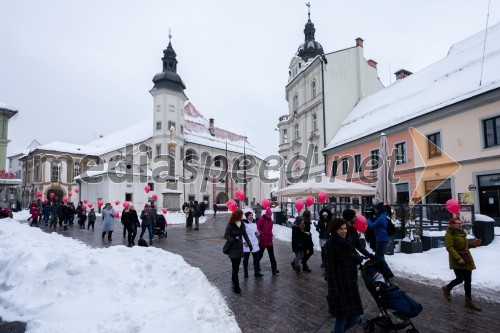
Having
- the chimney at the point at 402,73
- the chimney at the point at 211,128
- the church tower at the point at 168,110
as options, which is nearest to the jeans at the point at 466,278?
the chimney at the point at 402,73

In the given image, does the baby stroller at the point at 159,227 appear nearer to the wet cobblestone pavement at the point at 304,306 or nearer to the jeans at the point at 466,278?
the wet cobblestone pavement at the point at 304,306

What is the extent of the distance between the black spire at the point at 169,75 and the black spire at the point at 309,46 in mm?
18737

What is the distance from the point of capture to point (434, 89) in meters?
20.7

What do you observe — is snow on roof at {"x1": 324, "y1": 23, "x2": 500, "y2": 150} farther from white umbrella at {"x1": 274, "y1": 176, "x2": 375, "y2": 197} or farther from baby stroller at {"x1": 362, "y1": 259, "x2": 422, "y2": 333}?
baby stroller at {"x1": 362, "y1": 259, "x2": 422, "y2": 333}

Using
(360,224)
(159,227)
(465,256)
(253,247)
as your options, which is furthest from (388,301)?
(159,227)

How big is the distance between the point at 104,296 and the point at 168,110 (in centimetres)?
4244

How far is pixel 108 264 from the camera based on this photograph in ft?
22.7

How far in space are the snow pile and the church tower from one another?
38133mm

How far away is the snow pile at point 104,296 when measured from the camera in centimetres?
469

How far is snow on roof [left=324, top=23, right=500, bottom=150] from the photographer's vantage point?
1747 cm

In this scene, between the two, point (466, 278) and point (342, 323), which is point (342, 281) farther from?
point (466, 278)

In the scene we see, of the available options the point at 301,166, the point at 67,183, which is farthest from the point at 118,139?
the point at 301,166

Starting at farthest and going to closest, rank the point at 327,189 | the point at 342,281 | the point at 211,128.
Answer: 1. the point at 211,128
2. the point at 327,189
3. the point at 342,281

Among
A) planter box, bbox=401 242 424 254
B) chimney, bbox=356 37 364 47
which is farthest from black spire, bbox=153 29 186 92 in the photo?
planter box, bbox=401 242 424 254
